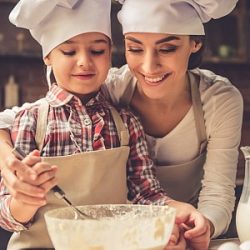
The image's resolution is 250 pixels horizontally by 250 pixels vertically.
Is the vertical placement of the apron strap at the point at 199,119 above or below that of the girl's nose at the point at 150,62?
below

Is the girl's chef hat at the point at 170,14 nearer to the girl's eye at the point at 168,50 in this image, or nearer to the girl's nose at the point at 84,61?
the girl's eye at the point at 168,50

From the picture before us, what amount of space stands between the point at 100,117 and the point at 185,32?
276 millimetres

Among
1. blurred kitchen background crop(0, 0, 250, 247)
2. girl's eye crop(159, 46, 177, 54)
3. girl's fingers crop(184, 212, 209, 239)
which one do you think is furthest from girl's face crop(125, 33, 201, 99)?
blurred kitchen background crop(0, 0, 250, 247)

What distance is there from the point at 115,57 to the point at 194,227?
294 cm

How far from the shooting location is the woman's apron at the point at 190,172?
5.04 feet

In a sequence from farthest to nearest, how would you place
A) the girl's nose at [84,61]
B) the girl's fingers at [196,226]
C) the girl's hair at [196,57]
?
the girl's hair at [196,57] → the girl's nose at [84,61] → the girl's fingers at [196,226]

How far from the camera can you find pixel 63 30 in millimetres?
1317

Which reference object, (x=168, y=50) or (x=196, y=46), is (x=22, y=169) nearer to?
(x=168, y=50)

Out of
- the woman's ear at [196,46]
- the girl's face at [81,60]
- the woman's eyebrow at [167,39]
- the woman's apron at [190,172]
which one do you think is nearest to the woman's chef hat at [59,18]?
the girl's face at [81,60]

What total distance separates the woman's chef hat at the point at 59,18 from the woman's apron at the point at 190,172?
1.11ft

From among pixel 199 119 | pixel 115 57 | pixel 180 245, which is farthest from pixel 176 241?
pixel 115 57

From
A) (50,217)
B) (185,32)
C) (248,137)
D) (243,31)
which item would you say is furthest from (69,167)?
(243,31)

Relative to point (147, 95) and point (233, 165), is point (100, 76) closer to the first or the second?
point (147, 95)

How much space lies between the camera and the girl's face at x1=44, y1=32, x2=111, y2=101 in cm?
130
